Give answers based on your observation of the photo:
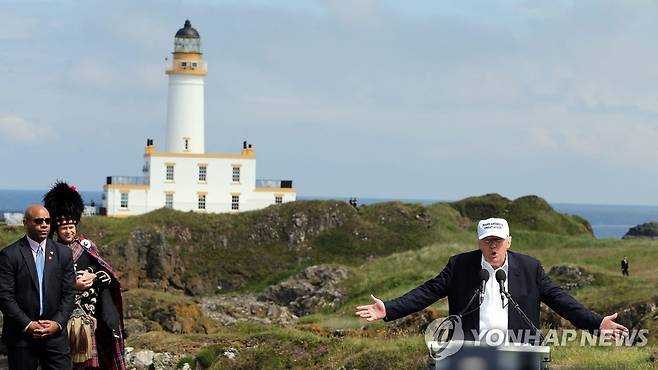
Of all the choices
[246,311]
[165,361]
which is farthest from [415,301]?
[246,311]

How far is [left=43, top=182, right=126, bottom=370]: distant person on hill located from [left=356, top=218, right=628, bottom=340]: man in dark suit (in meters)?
4.29

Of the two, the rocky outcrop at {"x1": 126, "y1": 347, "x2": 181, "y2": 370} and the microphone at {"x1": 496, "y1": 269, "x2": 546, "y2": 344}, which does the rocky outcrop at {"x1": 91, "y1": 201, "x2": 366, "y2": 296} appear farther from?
the microphone at {"x1": 496, "y1": 269, "x2": 546, "y2": 344}

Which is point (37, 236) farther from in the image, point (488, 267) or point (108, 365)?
point (488, 267)

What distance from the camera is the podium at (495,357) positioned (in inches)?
308

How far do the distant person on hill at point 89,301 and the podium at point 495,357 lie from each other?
5909 mm

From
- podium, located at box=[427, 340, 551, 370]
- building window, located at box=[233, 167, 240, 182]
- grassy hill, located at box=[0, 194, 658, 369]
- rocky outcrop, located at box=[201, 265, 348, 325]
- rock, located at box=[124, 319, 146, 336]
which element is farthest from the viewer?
building window, located at box=[233, 167, 240, 182]

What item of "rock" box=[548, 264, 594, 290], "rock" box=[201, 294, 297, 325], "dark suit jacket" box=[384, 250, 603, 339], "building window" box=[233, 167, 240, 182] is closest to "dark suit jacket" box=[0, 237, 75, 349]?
"dark suit jacket" box=[384, 250, 603, 339]

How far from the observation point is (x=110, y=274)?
522 inches

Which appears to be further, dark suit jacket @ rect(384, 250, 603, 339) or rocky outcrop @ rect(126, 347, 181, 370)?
rocky outcrop @ rect(126, 347, 181, 370)

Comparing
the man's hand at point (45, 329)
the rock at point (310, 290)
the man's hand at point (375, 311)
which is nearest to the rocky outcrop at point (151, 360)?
the man's hand at point (45, 329)

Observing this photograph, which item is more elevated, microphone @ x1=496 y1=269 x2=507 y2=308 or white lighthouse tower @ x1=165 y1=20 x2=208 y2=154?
white lighthouse tower @ x1=165 y1=20 x2=208 y2=154

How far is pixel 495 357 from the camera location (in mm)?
7852

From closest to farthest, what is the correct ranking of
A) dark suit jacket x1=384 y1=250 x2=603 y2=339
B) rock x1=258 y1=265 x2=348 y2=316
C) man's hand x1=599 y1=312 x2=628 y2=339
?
dark suit jacket x1=384 y1=250 x2=603 y2=339
man's hand x1=599 y1=312 x2=628 y2=339
rock x1=258 y1=265 x2=348 y2=316

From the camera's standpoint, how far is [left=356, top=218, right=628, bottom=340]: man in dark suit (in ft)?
30.3
